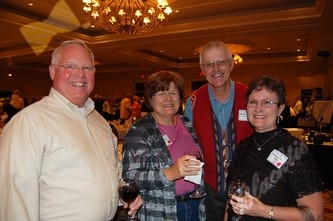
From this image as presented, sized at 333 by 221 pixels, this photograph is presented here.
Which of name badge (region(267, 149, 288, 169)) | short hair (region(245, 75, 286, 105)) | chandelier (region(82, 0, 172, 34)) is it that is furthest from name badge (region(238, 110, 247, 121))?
chandelier (region(82, 0, 172, 34))

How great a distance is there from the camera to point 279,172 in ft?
5.01

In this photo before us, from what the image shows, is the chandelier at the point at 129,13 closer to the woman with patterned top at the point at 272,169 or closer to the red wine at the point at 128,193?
the woman with patterned top at the point at 272,169

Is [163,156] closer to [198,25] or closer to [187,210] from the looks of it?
[187,210]

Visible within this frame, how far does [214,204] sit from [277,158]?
94cm

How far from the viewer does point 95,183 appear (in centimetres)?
161

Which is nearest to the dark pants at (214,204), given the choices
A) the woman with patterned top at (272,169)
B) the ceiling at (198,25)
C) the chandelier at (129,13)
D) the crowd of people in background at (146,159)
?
the crowd of people in background at (146,159)

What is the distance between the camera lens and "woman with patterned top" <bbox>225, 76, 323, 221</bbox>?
143 cm

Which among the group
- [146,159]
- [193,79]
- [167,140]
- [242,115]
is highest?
[193,79]

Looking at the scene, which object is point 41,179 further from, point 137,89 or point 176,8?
point 137,89

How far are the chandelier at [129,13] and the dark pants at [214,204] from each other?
4351 millimetres

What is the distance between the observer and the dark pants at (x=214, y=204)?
2.27 meters

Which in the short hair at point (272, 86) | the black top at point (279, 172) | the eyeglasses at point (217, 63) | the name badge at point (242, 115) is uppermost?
the eyeglasses at point (217, 63)

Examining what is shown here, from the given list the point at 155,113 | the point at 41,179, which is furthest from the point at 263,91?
the point at 41,179

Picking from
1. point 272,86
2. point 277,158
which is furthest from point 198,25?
point 277,158
